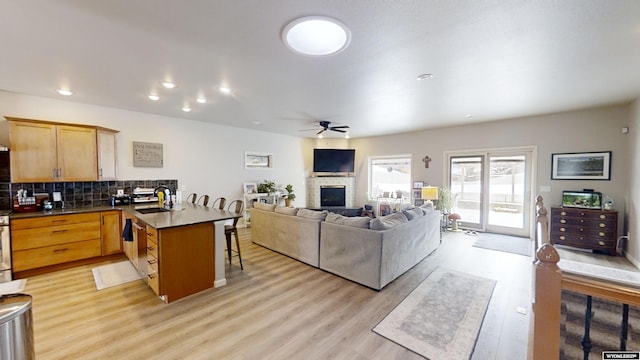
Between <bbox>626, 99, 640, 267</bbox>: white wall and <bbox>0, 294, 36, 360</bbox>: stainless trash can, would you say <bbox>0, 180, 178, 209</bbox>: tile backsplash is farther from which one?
<bbox>626, 99, 640, 267</bbox>: white wall

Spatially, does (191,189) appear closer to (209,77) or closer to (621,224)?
(209,77)

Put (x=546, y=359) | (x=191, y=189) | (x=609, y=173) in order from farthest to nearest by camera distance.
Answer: (x=191, y=189), (x=609, y=173), (x=546, y=359)

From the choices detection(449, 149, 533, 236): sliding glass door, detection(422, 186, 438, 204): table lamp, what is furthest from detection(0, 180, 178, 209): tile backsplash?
detection(449, 149, 533, 236): sliding glass door

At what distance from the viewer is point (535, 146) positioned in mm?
5180

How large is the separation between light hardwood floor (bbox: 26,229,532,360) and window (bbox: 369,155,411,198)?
4.04 meters

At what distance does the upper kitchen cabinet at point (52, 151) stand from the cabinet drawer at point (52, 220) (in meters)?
0.63

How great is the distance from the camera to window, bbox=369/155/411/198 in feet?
24.2

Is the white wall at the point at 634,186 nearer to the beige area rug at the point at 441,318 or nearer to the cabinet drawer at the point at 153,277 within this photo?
the beige area rug at the point at 441,318

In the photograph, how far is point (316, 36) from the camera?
2186mm

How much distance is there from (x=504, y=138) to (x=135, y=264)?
7583 mm

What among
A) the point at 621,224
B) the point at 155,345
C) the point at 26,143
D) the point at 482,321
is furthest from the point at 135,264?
the point at 621,224

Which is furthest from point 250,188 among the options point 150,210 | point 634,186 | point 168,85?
point 634,186

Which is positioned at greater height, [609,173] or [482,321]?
[609,173]

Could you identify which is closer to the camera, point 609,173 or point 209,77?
point 209,77
